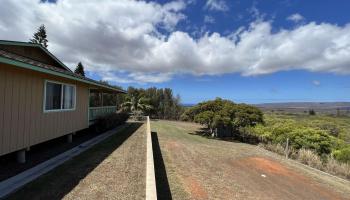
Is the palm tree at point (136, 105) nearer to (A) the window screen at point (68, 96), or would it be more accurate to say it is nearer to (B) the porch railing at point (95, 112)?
(B) the porch railing at point (95, 112)

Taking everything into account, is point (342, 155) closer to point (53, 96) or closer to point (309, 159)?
point (309, 159)

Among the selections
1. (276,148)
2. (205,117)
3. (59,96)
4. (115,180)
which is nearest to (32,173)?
(115,180)

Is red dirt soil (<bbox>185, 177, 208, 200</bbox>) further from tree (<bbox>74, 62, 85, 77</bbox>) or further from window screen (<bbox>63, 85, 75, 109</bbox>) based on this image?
tree (<bbox>74, 62, 85, 77</bbox>)

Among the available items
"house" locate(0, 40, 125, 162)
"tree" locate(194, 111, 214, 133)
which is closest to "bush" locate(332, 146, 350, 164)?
"tree" locate(194, 111, 214, 133)

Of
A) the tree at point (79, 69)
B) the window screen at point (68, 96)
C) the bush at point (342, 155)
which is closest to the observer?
the window screen at point (68, 96)

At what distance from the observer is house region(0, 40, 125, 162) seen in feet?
20.3

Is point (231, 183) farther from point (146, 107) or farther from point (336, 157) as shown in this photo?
point (146, 107)

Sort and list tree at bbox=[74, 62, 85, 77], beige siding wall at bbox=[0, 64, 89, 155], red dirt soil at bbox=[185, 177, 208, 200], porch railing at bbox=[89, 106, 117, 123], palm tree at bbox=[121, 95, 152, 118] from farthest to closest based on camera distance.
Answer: tree at bbox=[74, 62, 85, 77]
palm tree at bbox=[121, 95, 152, 118]
porch railing at bbox=[89, 106, 117, 123]
beige siding wall at bbox=[0, 64, 89, 155]
red dirt soil at bbox=[185, 177, 208, 200]

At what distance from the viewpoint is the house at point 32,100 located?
243 inches

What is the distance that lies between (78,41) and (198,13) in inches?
893

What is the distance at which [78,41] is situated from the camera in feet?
117

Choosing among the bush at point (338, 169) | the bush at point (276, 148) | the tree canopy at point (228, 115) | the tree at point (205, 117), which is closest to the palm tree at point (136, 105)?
the tree canopy at point (228, 115)

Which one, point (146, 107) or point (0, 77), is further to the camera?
point (146, 107)

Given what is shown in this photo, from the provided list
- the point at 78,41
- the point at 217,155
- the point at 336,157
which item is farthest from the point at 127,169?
the point at 78,41
